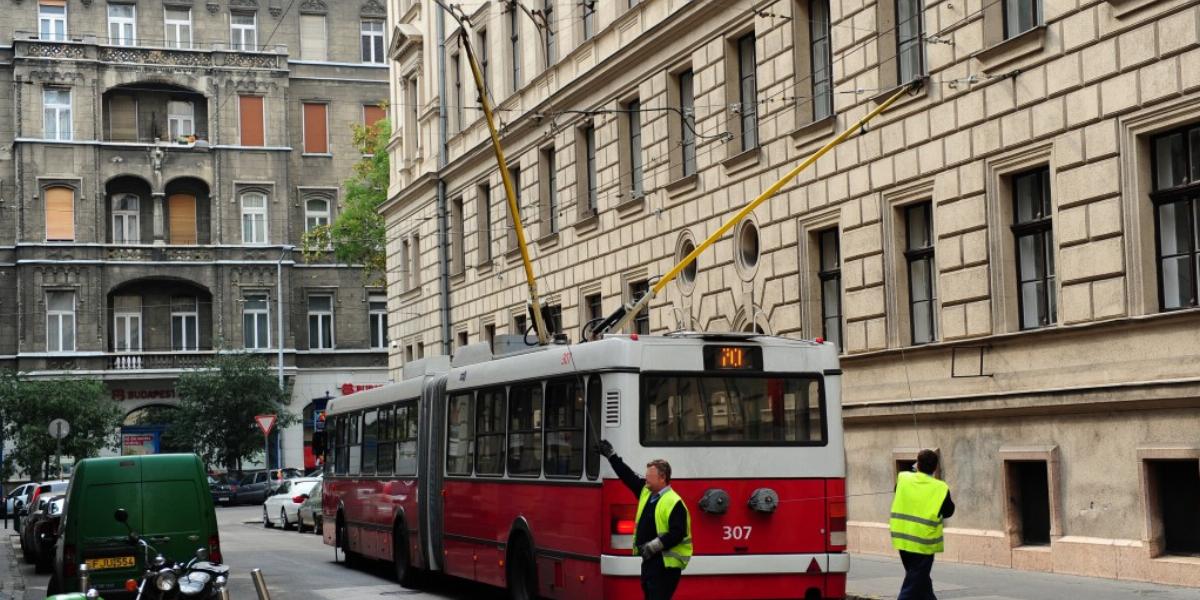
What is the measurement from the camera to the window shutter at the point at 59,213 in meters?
64.7

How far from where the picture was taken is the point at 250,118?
221 ft

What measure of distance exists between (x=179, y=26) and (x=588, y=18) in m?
36.9

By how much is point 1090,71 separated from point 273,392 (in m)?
48.7

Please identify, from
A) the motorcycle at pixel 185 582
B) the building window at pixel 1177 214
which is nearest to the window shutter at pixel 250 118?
the building window at pixel 1177 214

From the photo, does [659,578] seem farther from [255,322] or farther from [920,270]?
[255,322]

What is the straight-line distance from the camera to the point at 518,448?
57.8 feet

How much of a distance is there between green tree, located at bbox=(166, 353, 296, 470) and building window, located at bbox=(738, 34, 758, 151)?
38.0 meters

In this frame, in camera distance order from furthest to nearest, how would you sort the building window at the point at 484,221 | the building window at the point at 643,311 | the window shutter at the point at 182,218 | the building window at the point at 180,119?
1. the window shutter at the point at 182,218
2. the building window at the point at 180,119
3. the building window at the point at 484,221
4. the building window at the point at 643,311

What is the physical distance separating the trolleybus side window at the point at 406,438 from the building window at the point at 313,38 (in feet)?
158

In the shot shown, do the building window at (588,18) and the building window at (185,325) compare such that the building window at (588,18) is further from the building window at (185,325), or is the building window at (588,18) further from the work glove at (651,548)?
the building window at (185,325)

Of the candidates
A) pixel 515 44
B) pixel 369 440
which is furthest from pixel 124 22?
pixel 369 440

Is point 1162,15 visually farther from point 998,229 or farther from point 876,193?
point 876,193

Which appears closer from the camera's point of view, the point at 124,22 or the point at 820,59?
the point at 820,59

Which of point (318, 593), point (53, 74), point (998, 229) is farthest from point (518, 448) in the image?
point (53, 74)
